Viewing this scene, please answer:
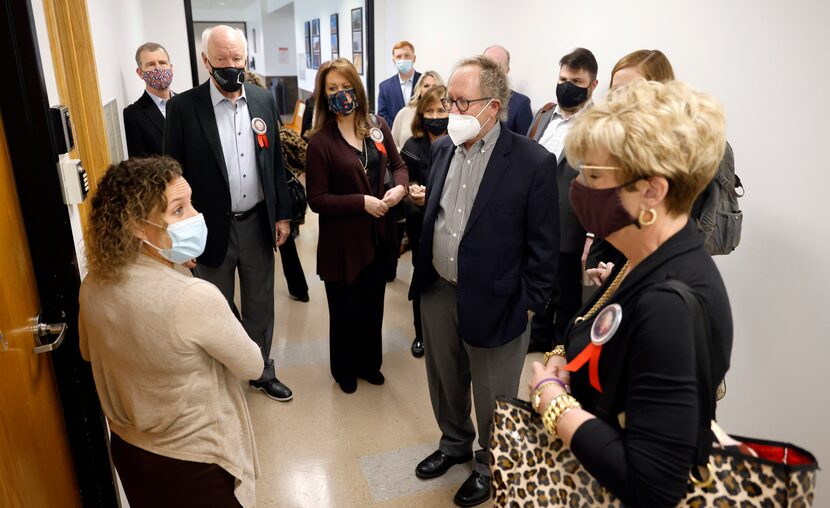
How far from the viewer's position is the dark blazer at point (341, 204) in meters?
2.68

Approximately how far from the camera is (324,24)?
920 cm

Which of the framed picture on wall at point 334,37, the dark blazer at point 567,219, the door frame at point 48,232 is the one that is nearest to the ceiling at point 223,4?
the framed picture on wall at point 334,37

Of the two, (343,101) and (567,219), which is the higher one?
(343,101)

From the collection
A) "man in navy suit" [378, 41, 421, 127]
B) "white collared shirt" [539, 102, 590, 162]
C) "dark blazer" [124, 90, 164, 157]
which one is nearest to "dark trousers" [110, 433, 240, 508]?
"white collared shirt" [539, 102, 590, 162]

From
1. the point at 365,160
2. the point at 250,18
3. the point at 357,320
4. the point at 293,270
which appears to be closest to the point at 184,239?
the point at 365,160

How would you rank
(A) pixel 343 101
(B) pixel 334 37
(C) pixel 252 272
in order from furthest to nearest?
(B) pixel 334 37
(C) pixel 252 272
(A) pixel 343 101

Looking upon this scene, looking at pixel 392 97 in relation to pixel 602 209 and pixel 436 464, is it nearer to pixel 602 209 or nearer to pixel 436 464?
pixel 436 464

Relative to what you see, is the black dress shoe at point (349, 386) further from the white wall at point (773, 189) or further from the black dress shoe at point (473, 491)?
the white wall at point (773, 189)

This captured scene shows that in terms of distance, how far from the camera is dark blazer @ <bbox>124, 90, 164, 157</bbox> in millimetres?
3527

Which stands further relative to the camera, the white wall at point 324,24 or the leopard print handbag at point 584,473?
the white wall at point 324,24

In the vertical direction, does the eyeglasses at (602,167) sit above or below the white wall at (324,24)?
below

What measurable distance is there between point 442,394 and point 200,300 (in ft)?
4.27

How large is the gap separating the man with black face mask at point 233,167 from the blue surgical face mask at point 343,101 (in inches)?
12.9

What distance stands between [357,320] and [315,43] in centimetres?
845
